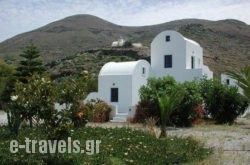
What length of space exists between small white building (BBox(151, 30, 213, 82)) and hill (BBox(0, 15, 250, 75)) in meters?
23.4

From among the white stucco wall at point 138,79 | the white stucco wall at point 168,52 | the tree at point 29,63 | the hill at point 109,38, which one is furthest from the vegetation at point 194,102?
the hill at point 109,38

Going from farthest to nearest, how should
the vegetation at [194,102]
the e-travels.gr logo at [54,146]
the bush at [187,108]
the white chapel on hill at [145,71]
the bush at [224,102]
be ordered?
the white chapel on hill at [145,71] → the bush at [224,102] → the vegetation at [194,102] → the bush at [187,108] → the e-travels.gr logo at [54,146]

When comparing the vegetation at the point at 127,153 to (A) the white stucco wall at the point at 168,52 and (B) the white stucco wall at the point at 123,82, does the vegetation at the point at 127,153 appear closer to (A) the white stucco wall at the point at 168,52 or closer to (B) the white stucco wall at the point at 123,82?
(B) the white stucco wall at the point at 123,82

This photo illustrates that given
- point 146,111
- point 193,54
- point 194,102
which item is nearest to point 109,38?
point 193,54

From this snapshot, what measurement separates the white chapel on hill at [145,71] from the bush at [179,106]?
3.89 m

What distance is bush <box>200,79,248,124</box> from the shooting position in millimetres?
26125

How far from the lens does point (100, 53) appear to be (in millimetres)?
61625

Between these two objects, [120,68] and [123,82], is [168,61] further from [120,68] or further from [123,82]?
[123,82]

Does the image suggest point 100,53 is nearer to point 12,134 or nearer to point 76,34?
point 12,134

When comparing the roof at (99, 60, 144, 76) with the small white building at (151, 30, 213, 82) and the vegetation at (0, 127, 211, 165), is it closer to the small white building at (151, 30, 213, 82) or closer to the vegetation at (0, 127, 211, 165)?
the small white building at (151, 30, 213, 82)

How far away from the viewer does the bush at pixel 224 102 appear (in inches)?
1029

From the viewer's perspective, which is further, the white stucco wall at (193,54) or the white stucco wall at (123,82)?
the white stucco wall at (193,54)

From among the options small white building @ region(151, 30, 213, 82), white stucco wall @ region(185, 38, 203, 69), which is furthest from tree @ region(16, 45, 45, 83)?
white stucco wall @ region(185, 38, 203, 69)

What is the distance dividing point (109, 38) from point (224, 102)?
3983 inches
